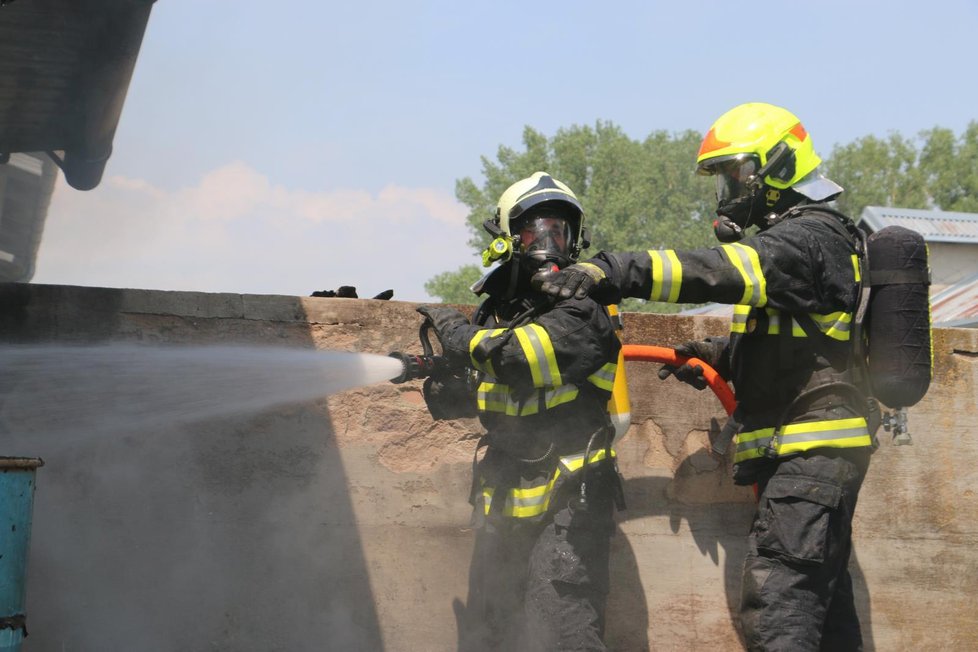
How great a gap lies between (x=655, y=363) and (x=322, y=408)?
1.58 meters

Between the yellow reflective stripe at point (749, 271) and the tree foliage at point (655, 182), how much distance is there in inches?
1442

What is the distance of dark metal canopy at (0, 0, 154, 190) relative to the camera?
4.68 m

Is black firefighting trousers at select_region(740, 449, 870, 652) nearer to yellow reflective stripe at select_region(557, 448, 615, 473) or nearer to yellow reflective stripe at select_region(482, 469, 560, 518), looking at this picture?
yellow reflective stripe at select_region(557, 448, 615, 473)

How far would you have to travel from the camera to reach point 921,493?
480cm

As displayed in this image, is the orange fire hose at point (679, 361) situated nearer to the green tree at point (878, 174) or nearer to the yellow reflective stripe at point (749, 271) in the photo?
the yellow reflective stripe at point (749, 271)

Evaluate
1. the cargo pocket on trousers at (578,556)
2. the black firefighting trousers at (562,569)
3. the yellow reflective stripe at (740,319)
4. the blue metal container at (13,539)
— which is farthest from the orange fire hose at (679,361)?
the blue metal container at (13,539)

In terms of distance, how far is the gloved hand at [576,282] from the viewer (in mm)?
3020

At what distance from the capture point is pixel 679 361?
428 centimetres

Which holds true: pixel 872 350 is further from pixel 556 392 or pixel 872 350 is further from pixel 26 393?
pixel 26 393

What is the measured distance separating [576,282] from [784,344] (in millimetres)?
895

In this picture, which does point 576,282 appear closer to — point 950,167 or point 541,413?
point 541,413

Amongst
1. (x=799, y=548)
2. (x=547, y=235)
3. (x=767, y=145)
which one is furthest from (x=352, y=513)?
(x=767, y=145)

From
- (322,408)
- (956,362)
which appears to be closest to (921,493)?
(956,362)

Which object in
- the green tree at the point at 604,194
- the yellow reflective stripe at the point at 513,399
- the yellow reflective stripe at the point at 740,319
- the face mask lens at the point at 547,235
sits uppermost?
the green tree at the point at 604,194
